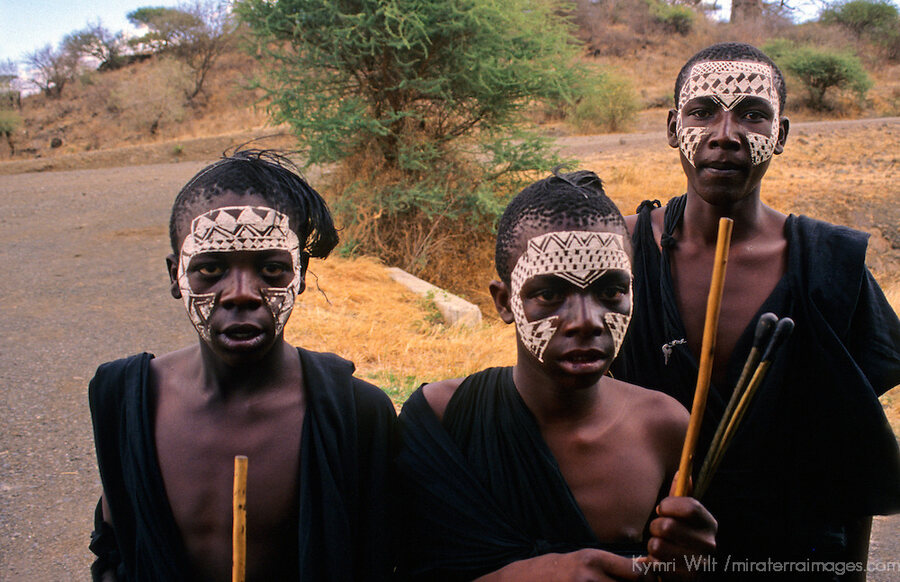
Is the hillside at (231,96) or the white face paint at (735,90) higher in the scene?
the hillside at (231,96)

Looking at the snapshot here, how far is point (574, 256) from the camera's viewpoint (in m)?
1.94

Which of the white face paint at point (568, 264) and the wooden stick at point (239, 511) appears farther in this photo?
the white face paint at point (568, 264)

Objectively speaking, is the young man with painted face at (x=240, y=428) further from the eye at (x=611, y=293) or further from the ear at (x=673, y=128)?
the ear at (x=673, y=128)

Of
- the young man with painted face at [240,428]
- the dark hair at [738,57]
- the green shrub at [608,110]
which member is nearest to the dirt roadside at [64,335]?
the young man with painted face at [240,428]

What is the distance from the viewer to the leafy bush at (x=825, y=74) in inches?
945

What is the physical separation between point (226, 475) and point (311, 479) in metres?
0.22

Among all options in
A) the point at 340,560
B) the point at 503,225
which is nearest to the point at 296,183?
the point at 503,225

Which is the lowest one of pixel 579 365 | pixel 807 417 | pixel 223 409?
pixel 807 417

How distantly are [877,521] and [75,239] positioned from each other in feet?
33.5

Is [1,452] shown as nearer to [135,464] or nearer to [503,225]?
[135,464]

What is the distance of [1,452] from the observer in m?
4.59

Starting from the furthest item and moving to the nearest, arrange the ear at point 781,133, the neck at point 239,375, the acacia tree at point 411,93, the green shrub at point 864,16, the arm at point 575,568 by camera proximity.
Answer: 1. the green shrub at point 864,16
2. the acacia tree at point 411,93
3. the ear at point 781,133
4. the neck at point 239,375
5. the arm at point 575,568

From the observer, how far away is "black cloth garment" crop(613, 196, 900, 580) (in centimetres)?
240

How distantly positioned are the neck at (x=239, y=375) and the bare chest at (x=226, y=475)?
4 centimetres
